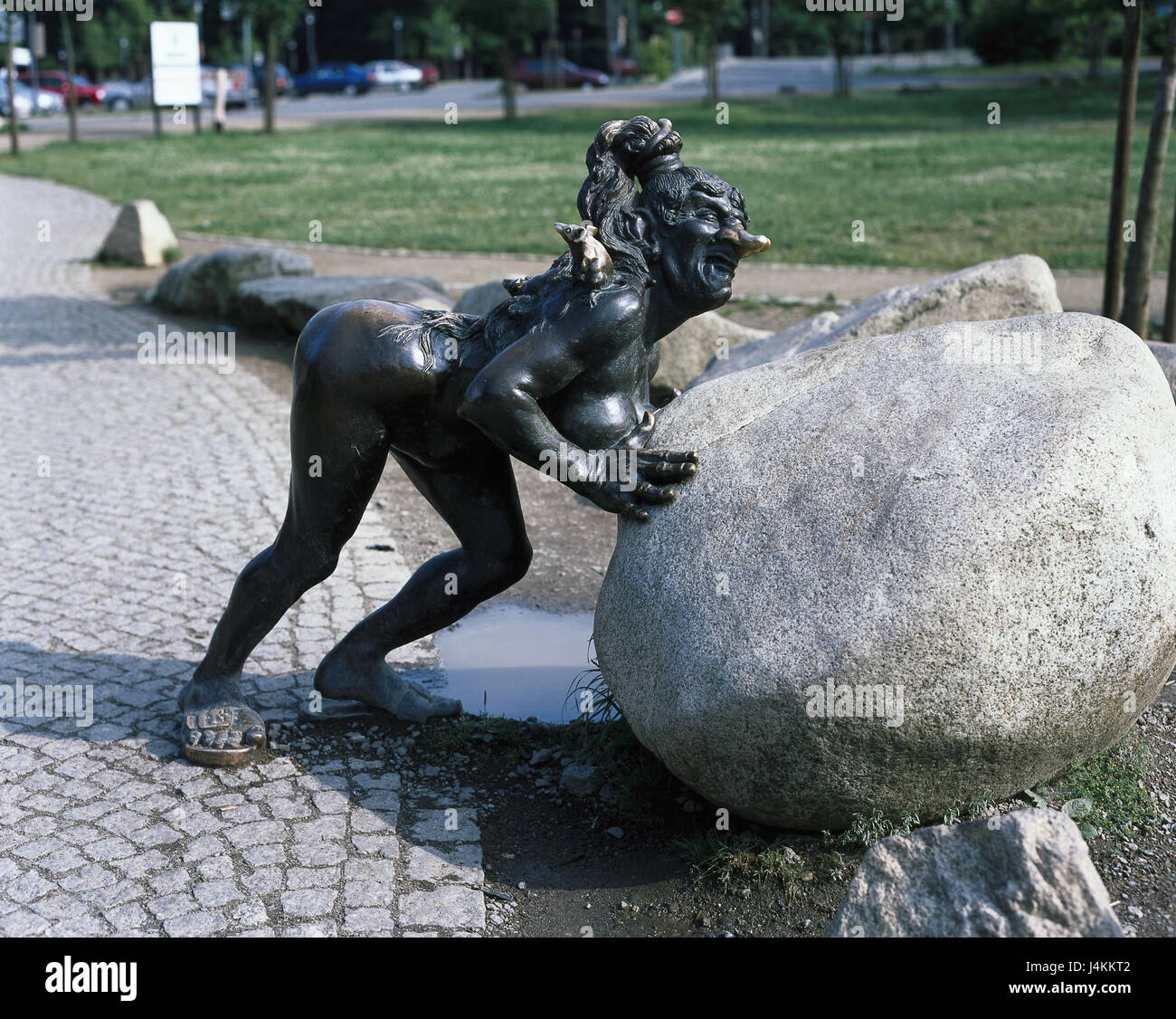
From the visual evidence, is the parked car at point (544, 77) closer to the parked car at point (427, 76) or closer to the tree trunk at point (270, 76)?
the parked car at point (427, 76)

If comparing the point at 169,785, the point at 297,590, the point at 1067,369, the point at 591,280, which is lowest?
the point at 169,785

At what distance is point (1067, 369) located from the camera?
3.95m

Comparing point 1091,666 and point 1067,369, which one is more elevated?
point 1067,369

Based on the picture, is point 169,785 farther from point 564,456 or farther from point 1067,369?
point 1067,369

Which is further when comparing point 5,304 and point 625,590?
point 5,304

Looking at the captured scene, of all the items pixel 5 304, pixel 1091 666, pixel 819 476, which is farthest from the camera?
pixel 5 304

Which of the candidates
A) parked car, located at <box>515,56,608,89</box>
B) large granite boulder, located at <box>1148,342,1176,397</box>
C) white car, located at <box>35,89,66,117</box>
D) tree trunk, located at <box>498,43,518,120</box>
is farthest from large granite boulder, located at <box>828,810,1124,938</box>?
parked car, located at <box>515,56,608,89</box>

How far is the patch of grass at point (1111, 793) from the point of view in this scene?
3984 millimetres

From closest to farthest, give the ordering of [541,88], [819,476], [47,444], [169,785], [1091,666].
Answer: [1091,666] < [819,476] < [169,785] < [47,444] < [541,88]

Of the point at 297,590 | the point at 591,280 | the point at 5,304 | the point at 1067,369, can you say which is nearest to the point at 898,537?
the point at 1067,369

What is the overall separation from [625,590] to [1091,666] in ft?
4.34

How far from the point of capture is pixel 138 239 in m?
15.3

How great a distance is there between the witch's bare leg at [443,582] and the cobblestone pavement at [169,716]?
224 mm

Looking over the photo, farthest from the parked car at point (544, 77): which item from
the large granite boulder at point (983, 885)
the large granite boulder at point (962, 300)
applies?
the large granite boulder at point (983, 885)
